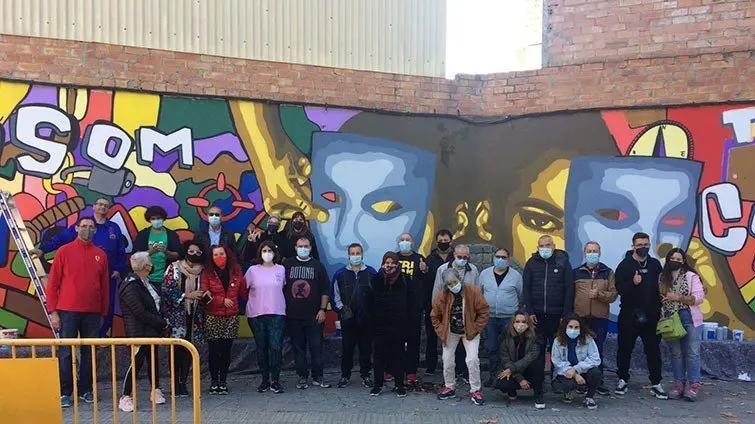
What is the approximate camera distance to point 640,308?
24.2 ft

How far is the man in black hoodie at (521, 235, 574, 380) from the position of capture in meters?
7.56

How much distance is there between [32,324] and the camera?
8.09 m

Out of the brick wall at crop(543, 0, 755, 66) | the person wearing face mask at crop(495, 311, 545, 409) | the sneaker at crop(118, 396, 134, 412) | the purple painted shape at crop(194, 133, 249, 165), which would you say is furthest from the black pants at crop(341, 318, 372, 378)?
the brick wall at crop(543, 0, 755, 66)

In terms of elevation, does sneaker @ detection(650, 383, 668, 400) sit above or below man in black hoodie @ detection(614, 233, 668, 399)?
below

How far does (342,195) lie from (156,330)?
11.4ft

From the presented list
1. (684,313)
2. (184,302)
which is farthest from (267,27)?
(684,313)

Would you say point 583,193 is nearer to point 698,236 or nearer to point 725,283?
point 698,236

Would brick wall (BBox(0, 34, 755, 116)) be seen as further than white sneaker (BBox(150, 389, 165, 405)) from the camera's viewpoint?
Yes

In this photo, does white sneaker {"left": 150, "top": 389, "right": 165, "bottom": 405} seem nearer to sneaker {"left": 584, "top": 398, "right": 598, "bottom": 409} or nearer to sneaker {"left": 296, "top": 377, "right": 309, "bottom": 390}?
sneaker {"left": 296, "top": 377, "right": 309, "bottom": 390}

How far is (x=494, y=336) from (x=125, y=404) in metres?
4.24

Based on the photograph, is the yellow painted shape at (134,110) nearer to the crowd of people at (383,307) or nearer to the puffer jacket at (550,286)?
the crowd of people at (383,307)

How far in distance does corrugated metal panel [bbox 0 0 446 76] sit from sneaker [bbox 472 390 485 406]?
497 cm

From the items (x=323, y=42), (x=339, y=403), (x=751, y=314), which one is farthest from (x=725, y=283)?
(x=323, y=42)

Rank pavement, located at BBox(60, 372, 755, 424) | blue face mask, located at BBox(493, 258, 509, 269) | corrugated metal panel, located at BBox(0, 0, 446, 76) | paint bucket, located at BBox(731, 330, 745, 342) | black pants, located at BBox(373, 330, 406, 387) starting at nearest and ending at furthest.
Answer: pavement, located at BBox(60, 372, 755, 424), black pants, located at BBox(373, 330, 406, 387), blue face mask, located at BBox(493, 258, 509, 269), corrugated metal panel, located at BBox(0, 0, 446, 76), paint bucket, located at BBox(731, 330, 745, 342)
